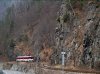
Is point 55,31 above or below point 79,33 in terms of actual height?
above

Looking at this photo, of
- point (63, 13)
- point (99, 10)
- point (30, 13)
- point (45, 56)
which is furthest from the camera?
point (30, 13)

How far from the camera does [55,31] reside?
67.6 m

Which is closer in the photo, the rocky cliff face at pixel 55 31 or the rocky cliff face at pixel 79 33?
the rocky cliff face at pixel 79 33

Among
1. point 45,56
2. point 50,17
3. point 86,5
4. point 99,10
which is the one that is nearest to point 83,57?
point 99,10

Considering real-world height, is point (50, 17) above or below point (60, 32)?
above

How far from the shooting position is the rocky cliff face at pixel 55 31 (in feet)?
158

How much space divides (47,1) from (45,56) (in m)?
39.6

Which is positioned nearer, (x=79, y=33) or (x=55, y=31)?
(x=79, y=33)

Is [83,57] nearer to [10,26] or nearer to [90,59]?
[90,59]

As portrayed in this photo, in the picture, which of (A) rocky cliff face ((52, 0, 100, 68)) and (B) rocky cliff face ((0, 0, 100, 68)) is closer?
(A) rocky cliff face ((52, 0, 100, 68))

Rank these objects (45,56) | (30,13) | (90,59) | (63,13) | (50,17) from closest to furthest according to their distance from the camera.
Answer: (90,59) → (63,13) → (45,56) → (50,17) → (30,13)

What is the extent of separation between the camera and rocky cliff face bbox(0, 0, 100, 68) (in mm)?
48156

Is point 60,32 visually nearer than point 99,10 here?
No

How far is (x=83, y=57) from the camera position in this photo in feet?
158
